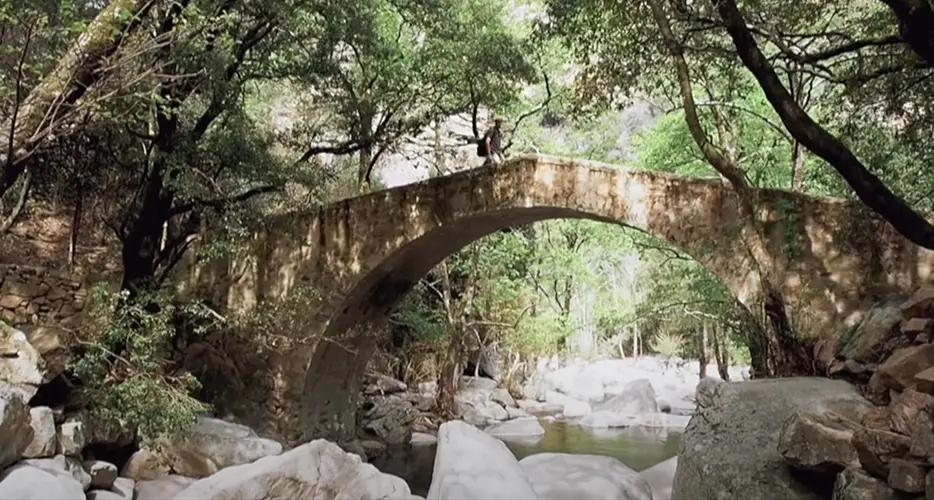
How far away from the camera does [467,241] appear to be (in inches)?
310

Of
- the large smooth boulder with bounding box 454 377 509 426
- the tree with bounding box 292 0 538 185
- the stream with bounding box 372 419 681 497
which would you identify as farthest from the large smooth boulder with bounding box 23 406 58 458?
the large smooth boulder with bounding box 454 377 509 426

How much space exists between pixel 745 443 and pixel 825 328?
6.00 feet

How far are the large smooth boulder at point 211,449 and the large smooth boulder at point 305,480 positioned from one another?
5.81 ft

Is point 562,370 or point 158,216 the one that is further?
point 562,370

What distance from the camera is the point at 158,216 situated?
Answer: 648cm

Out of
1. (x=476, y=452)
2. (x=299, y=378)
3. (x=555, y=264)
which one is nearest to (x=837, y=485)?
(x=476, y=452)

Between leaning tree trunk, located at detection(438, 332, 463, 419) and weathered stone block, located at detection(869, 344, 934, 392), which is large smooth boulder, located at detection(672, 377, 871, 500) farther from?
leaning tree trunk, located at detection(438, 332, 463, 419)

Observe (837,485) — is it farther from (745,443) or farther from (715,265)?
(715,265)

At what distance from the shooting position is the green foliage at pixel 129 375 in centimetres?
534

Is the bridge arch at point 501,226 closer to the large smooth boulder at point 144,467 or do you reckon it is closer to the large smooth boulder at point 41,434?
the large smooth boulder at point 144,467

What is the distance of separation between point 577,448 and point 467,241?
3.36m

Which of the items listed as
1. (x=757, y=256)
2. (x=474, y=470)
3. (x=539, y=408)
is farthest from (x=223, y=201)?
(x=539, y=408)

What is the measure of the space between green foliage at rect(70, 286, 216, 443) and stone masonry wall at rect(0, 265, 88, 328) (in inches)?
31.6

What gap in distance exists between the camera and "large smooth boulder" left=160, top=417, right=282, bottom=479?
6.07 metres
